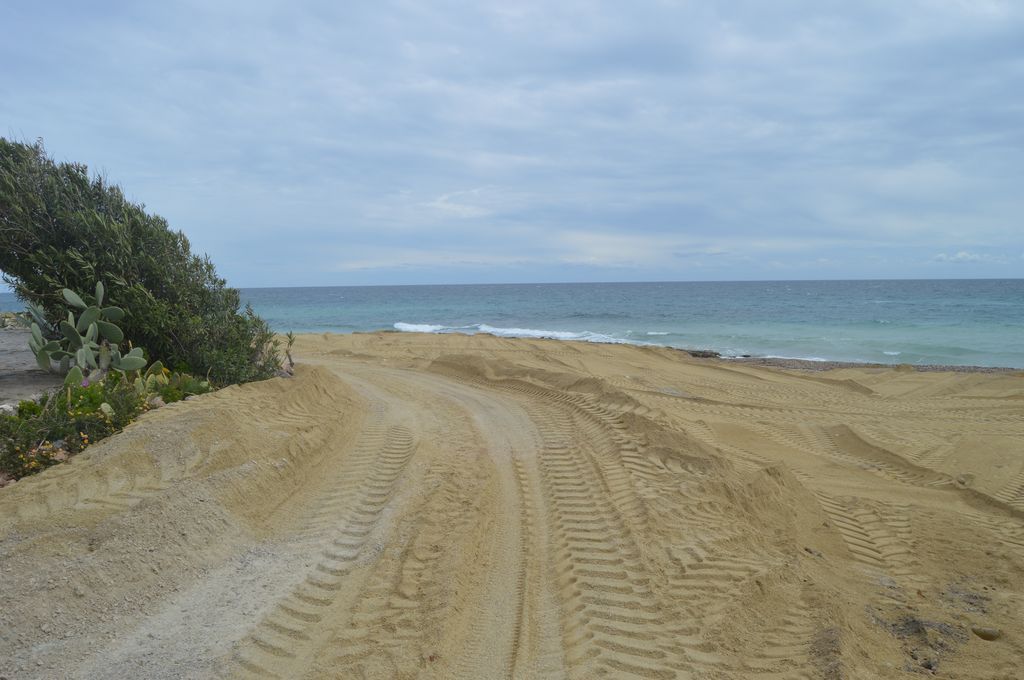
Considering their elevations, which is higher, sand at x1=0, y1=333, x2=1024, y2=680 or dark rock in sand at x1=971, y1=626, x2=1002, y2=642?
sand at x1=0, y1=333, x2=1024, y2=680

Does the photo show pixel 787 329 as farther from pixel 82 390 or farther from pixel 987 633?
pixel 82 390

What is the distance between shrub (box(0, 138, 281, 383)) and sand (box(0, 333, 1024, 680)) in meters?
1.30

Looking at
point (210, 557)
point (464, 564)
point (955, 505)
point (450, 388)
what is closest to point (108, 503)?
point (210, 557)

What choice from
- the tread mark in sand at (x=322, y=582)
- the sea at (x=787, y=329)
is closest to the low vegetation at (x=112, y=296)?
the tread mark in sand at (x=322, y=582)

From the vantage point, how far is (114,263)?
790 centimetres

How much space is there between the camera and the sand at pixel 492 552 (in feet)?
11.7

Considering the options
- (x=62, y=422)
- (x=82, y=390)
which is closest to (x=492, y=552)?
(x=62, y=422)

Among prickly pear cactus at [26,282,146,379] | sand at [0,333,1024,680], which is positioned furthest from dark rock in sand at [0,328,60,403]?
sand at [0,333,1024,680]

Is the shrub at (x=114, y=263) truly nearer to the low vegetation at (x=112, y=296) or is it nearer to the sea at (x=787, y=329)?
the low vegetation at (x=112, y=296)

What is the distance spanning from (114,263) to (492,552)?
669 cm

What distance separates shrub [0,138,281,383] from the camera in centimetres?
766

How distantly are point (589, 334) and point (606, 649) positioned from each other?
96.2 ft

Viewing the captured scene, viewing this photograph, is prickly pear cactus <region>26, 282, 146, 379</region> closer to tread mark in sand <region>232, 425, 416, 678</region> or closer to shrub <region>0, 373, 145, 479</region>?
shrub <region>0, 373, 145, 479</region>

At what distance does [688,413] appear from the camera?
10891mm
